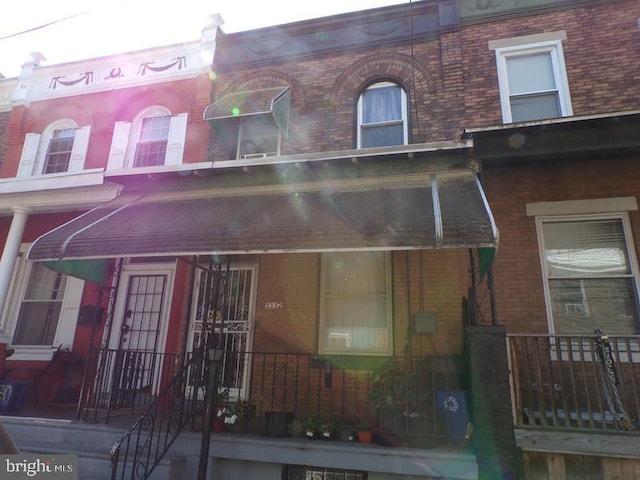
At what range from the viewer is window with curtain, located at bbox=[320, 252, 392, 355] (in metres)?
6.77

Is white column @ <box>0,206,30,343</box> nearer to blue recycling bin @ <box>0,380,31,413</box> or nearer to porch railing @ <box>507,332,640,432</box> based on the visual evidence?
blue recycling bin @ <box>0,380,31,413</box>

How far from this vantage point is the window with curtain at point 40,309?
866 cm

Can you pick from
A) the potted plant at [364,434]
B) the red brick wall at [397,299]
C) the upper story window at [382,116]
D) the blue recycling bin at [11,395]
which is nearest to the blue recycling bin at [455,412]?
the potted plant at [364,434]

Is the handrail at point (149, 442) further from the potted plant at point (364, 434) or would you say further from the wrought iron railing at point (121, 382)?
the potted plant at point (364, 434)

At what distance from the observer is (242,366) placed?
725cm

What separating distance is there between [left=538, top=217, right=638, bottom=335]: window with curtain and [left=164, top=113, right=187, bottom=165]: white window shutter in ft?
22.8

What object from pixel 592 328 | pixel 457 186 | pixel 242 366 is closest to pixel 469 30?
pixel 457 186

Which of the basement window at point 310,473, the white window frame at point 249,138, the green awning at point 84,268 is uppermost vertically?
the white window frame at point 249,138

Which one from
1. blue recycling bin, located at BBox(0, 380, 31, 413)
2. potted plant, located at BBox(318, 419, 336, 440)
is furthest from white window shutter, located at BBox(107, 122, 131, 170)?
potted plant, located at BBox(318, 419, 336, 440)

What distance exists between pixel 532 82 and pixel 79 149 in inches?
371

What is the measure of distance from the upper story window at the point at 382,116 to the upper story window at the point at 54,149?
20.5 ft

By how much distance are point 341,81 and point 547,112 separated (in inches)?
148

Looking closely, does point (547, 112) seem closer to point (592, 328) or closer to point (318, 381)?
point (592, 328)

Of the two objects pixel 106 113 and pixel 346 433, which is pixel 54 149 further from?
pixel 346 433
